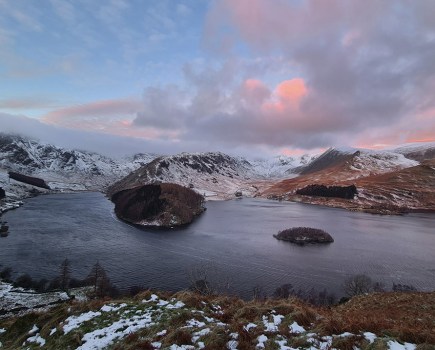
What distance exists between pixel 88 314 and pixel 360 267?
254 ft

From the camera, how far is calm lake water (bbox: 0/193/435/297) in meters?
73.5

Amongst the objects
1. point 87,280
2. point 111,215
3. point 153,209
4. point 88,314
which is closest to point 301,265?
point 87,280

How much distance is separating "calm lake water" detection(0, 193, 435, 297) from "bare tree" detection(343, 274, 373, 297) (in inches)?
77.8

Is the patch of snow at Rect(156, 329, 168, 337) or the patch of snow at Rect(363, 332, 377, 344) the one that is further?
the patch of snow at Rect(156, 329, 168, 337)

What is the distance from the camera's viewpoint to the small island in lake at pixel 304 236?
371ft

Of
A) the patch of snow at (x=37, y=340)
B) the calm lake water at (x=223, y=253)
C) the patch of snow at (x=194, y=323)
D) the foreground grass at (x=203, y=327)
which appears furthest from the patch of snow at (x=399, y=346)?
the calm lake water at (x=223, y=253)

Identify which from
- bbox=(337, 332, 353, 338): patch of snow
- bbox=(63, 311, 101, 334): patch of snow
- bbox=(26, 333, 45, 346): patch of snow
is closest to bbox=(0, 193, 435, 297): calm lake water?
bbox=(63, 311, 101, 334): patch of snow

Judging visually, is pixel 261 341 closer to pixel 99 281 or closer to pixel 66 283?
pixel 99 281

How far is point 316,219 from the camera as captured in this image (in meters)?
164

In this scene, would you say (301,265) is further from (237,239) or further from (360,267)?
(237,239)

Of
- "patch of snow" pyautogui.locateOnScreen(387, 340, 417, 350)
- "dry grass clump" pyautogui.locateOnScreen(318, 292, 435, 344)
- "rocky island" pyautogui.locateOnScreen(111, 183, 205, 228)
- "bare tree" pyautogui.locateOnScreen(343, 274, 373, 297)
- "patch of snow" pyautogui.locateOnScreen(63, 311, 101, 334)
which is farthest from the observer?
"rocky island" pyautogui.locateOnScreen(111, 183, 205, 228)

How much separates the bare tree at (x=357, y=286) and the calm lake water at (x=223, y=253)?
6.49 feet

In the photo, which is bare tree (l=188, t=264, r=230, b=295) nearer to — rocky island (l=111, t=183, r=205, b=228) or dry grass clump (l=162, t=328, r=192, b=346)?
dry grass clump (l=162, t=328, r=192, b=346)

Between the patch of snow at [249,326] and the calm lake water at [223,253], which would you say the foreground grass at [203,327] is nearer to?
the patch of snow at [249,326]
